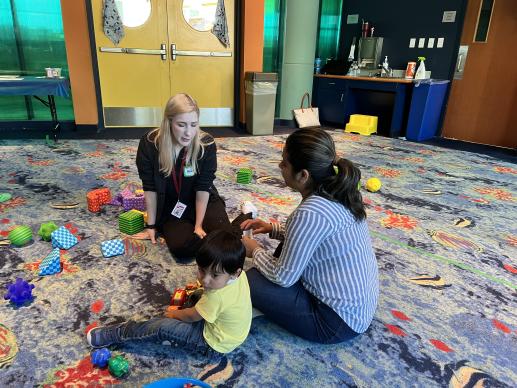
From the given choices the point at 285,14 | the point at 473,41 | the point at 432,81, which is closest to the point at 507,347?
the point at 432,81

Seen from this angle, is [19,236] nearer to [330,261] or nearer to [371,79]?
[330,261]

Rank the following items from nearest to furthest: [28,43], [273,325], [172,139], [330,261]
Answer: [330,261] < [273,325] < [172,139] < [28,43]

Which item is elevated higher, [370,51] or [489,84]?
[370,51]

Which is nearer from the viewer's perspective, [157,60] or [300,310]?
[300,310]

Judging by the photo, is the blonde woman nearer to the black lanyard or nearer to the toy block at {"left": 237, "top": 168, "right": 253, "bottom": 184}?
the black lanyard

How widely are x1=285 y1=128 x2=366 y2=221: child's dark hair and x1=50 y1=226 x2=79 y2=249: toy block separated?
1.45 m

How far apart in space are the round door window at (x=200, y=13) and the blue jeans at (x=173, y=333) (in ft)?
15.4

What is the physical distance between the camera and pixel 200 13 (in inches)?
203

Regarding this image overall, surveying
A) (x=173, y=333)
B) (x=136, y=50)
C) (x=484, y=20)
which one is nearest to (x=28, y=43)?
(x=136, y=50)

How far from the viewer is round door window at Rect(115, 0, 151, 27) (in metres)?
4.80

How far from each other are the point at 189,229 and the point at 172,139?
49 centimetres

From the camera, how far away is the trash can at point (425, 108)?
16.4 feet

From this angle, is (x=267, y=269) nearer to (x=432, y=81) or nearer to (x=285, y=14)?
(x=432, y=81)

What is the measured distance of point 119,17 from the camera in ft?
15.7
